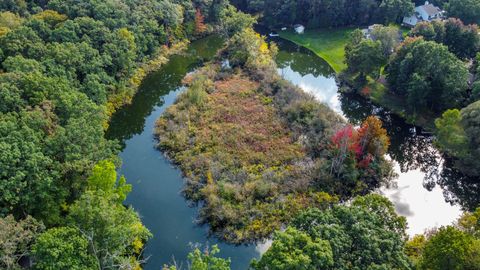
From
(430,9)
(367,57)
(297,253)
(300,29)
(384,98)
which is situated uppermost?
(430,9)

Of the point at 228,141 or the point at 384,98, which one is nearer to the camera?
the point at 228,141

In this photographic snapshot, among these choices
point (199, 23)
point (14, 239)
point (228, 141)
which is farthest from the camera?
point (199, 23)

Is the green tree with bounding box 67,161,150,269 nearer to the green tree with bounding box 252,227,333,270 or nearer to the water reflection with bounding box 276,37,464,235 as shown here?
the green tree with bounding box 252,227,333,270

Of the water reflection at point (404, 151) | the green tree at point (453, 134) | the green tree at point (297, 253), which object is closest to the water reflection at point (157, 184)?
the green tree at point (297, 253)

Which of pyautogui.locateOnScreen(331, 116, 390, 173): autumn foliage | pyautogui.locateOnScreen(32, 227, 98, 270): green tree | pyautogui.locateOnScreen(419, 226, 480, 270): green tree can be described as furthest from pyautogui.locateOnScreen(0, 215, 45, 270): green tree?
pyautogui.locateOnScreen(331, 116, 390, 173): autumn foliage

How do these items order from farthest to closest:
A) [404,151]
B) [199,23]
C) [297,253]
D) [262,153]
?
1. [199,23]
2. [404,151]
3. [262,153]
4. [297,253]

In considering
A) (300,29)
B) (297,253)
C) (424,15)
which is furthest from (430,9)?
(297,253)

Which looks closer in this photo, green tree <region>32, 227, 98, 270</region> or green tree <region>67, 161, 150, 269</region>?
green tree <region>32, 227, 98, 270</region>

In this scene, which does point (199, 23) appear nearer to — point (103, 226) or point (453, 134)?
point (453, 134)
